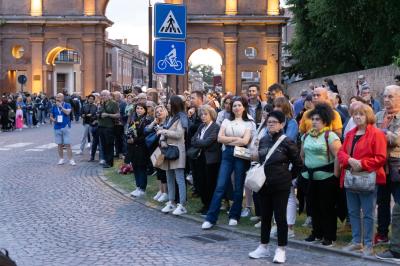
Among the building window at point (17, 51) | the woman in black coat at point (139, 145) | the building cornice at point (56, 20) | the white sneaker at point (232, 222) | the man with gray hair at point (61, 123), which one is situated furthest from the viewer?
the building window at point (17, 51)

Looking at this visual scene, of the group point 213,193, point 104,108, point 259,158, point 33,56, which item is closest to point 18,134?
point 104,108

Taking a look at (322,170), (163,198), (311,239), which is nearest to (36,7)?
(163,198)

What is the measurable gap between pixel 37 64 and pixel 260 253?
46.9m

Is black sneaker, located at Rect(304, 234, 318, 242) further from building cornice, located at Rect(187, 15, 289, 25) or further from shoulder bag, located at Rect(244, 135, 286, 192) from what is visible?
building cornice, located at Rect(187, 15, 289, 25)

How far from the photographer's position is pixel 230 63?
5256cm

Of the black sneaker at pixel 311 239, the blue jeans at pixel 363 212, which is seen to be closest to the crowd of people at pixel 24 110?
the black sneaker at pixel 311 239

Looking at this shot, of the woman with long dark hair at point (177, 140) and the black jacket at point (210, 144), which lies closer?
the black jacket at point (210, 144)

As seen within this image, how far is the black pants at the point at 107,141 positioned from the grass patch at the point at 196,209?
34 centimetres

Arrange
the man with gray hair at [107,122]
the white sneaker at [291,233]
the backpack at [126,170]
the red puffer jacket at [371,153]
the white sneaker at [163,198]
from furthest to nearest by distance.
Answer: the man with gray hair at [107,122] → the backpack at [126,170] → the white sneaker at [163,198] → the white sneaker at [291,233] → the red puffer jacket at [371,153]

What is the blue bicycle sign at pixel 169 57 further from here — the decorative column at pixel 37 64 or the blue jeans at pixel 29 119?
the decorative column at pixel 37 64

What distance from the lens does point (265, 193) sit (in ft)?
29.4

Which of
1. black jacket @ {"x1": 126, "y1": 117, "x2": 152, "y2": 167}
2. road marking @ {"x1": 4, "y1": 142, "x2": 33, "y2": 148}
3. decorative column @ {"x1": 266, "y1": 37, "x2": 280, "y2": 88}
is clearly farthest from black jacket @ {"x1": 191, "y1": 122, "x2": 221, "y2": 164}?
decorative column @ {"x1": 266, "y1": 37, "x2": 280, "y2": 88}

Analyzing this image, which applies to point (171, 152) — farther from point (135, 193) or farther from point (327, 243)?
point (327, 243)

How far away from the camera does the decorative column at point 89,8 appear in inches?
2105
